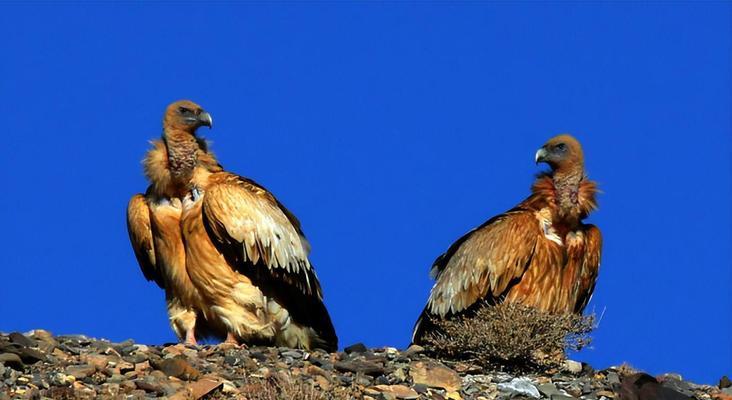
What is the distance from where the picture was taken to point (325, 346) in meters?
21.6

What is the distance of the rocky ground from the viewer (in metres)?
16.6

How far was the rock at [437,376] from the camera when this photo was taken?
58.8ft

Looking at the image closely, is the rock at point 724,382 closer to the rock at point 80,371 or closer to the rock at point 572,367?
the rock at point 572,367

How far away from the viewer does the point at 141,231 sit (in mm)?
21344

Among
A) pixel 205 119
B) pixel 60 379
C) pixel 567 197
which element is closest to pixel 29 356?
pixel 60 379

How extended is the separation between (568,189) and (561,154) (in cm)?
57

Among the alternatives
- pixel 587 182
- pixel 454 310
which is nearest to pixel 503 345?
pixel 454 310

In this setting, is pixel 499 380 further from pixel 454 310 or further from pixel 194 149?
pixel 194 149

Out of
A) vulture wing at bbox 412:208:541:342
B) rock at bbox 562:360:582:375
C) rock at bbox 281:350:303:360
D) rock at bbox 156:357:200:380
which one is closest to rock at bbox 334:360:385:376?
rock at bbox 281:350:303:360

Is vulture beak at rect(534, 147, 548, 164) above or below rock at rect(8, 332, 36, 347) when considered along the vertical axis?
above

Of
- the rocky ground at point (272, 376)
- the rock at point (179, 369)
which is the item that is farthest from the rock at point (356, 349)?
the rock at point (179, 369)

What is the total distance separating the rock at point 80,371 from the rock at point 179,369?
652mm

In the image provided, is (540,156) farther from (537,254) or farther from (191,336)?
(191,336)

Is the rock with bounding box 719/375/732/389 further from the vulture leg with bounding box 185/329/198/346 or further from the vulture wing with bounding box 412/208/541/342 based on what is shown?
the vulture leg with bounding box 185/329/198/346
